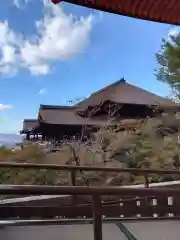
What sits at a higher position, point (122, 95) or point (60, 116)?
point (122, 95)

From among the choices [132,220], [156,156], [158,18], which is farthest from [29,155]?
[158,18]

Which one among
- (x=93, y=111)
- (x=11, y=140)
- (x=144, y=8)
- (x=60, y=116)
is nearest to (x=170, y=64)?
(x=93, y=111)

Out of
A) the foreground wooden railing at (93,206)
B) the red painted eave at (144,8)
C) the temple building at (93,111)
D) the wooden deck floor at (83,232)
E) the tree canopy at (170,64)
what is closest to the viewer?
the foreground wooden railing at (93,206)

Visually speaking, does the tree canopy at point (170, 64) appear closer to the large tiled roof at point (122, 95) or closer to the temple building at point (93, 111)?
the temple building at point (93, 111)

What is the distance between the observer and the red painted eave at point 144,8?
6.82 feet

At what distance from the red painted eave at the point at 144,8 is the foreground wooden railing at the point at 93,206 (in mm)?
1029

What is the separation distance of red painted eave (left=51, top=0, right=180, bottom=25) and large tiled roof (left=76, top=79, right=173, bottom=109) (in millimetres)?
16755

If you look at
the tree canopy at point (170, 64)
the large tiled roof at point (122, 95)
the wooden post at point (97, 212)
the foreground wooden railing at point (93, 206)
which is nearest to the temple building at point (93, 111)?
the large tiled roof at point (122, 95)

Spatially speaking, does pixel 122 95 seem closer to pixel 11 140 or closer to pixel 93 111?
pixel 93 111

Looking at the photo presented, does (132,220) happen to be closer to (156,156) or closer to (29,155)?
(156,156)

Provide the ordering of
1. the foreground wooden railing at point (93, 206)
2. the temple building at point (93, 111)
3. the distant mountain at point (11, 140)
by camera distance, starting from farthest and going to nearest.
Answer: the temple building at point (93, 111) → the distant mountain at point (11, 140) → the foreground wooden railing at point (93, 206)

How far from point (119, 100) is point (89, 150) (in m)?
8.98

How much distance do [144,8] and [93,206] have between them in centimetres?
121

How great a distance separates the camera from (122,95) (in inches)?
845
